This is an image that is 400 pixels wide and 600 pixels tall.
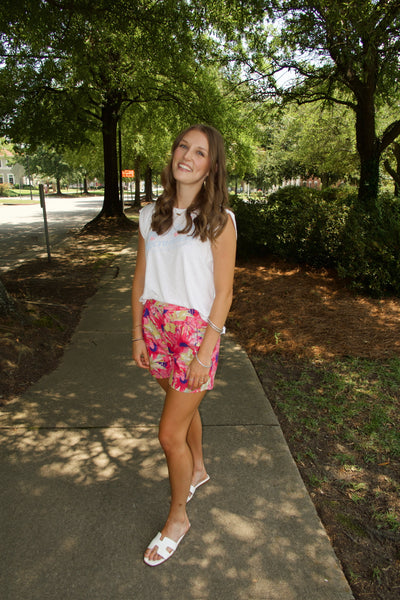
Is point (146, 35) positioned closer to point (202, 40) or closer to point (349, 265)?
point (202, 40)

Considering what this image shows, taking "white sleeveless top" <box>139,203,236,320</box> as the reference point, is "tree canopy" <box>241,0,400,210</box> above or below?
above

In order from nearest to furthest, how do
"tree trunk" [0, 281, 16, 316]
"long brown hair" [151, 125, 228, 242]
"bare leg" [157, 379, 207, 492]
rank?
"long brown hair" [151, 125, 228, 242]
"bare leg" [157, 379, 207, 492]
"tree trunk" [0, 281, 16, 316]

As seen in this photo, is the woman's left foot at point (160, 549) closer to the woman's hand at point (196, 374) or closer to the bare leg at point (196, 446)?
the bare leg at point (196, 446)

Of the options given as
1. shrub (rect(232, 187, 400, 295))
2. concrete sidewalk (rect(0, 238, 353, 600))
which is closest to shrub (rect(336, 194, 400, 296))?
shrub (rect(232, 187, 400, 295))

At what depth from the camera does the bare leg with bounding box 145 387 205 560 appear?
210 centimetres

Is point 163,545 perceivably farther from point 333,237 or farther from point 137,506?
point 333,237

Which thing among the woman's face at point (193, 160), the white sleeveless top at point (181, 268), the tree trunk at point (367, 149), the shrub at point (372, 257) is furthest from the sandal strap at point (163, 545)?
the tree trunk at point (367, 149)

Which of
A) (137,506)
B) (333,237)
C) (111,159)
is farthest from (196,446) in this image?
(111,159)

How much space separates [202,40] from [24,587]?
37.1 ft

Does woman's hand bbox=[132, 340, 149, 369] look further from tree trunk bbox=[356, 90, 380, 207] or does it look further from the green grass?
tree trunk bbox=[356, 90, 380, 207]

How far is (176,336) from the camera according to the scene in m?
2.08

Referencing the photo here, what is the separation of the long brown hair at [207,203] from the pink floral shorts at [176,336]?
36 centimetres

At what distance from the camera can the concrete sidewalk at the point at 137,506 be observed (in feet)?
6.61

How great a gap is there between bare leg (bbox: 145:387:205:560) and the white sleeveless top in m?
0.43
